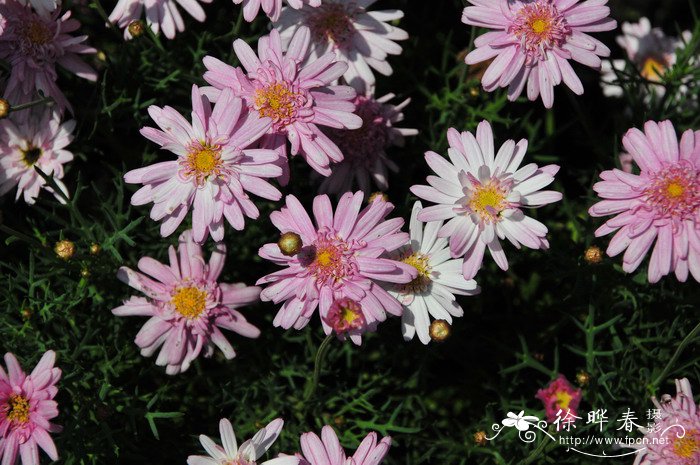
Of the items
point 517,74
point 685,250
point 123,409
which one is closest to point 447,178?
point 517,74

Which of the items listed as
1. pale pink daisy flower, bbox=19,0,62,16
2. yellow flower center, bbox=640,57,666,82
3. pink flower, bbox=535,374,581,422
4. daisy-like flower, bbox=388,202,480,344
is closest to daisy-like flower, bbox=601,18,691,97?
yellow flower center, bbox=640,57,666,82

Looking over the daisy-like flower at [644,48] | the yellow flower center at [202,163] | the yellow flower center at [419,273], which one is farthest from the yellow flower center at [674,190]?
the daisy-like flower at [644,48]

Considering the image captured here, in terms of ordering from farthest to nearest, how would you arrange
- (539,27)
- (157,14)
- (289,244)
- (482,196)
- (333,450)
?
(157,14) < (539,27) < (482,196) < (333,450) < (289,244)

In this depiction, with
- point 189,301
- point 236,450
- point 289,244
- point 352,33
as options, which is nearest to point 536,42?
point 352,33

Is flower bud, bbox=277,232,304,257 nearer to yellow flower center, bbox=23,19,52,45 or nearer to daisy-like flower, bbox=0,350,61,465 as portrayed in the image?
daisy-like flower, bbox=0,350,61,465

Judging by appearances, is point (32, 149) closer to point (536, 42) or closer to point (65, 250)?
→ point (65, 250)

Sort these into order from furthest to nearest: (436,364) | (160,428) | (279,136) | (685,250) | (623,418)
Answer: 1. (436,364)
2. (160,428)
3. (623,418)
4. (279,136)
5. (685,250)

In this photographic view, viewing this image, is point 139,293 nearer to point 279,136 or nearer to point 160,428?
point 160,428
